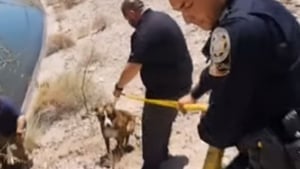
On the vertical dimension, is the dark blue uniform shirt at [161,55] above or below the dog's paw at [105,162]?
above


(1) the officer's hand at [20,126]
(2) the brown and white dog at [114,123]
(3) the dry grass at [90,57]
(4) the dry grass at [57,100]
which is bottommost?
(3) the dry grass at [90,57]

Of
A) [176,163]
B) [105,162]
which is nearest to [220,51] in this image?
[176,163]

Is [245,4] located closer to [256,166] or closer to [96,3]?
[256,166]

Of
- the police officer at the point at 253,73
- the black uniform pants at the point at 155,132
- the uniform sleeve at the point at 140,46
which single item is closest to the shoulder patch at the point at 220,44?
the police officer at the point at 253,73

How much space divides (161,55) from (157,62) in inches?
2.5

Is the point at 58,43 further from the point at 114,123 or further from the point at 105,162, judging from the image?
the point at 114,123

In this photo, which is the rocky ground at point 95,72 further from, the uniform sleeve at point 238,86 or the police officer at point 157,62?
the uniform sleeve at point 238,86

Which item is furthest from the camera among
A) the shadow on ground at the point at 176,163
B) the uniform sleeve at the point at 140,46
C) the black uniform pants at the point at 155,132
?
the shadow on ground at the point at 176,163

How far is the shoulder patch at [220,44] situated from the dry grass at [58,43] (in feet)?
23.9

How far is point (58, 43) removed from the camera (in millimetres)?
10062

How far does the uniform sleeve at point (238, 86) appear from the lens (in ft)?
8.68

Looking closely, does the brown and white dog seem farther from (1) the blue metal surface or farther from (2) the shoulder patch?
(2) the shoulder patch

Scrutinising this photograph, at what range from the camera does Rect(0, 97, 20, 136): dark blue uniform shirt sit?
5.61 m

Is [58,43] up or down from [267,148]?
down
